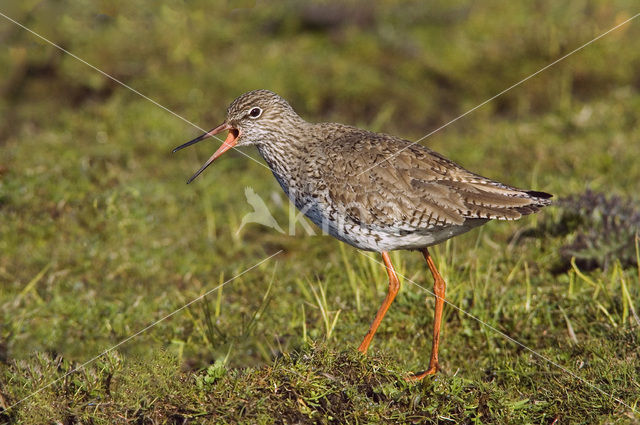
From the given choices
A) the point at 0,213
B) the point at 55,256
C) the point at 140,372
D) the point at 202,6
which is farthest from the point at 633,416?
the point at 202,6

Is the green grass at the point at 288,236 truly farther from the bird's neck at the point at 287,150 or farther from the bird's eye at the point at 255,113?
the bird's eye at the point at 255,113

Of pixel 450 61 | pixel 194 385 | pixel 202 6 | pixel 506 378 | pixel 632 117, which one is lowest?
pixel 506 378

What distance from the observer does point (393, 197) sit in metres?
4.68

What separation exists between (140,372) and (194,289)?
2237 mm

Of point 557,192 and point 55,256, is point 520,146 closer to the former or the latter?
point 557,192

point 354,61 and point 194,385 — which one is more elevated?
point 354,61

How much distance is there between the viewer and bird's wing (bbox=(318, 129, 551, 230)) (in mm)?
4582

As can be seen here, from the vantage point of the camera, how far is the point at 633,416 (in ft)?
12.3

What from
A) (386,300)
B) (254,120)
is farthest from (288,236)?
(386,300)

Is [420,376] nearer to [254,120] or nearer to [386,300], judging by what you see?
[386,300]

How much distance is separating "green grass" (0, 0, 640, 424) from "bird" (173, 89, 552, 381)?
1.98 feet

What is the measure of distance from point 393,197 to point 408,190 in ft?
0.36

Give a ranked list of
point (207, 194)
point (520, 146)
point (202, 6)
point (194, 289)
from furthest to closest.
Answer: point (202, 6)
point (520, 146)
point (207, 194)
point (194, 289)

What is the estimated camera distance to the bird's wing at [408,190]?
458 centimetres
